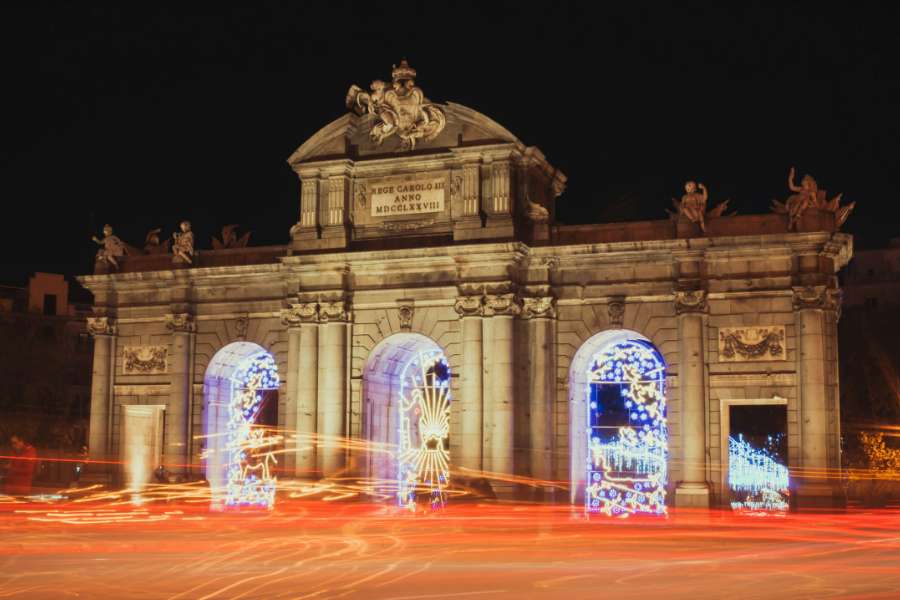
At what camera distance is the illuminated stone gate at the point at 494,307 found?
32.6 metres

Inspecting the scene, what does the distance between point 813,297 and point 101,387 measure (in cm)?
2282

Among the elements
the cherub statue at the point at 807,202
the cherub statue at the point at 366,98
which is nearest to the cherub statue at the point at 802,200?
the cherub statue at the point at 807,202

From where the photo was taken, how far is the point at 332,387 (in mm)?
35875

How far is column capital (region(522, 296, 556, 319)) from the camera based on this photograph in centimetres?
3456

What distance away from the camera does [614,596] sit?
51.2ft

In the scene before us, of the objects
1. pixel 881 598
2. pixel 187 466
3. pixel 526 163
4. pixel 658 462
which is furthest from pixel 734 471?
pixel 881 598

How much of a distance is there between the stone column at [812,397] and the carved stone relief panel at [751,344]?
22.1 inches

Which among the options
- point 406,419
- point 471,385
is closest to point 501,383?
point 471,385

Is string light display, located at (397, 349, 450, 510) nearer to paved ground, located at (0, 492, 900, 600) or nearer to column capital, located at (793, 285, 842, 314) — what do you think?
paved ground, located at (0, 492, 900, 600)

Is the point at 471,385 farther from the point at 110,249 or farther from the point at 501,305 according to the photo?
the point at 110,249

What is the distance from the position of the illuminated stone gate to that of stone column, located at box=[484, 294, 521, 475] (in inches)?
2.2

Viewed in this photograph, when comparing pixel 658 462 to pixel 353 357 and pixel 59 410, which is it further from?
pixel 59 410

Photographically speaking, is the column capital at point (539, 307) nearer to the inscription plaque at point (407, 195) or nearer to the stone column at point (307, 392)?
the inscription plaque at point (407, 195)

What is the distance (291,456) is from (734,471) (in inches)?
700
